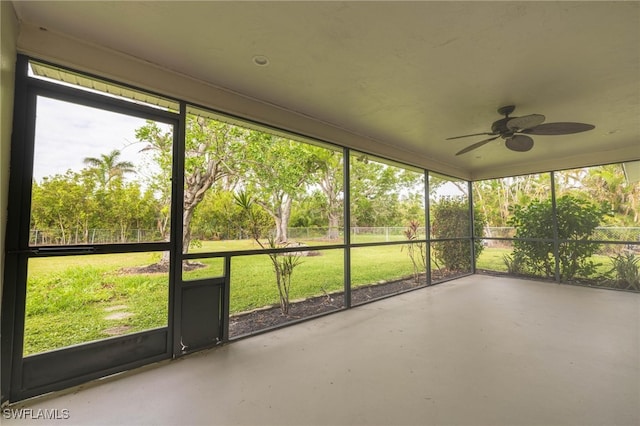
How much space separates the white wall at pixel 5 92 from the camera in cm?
167

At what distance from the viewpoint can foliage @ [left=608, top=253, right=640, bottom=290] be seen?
4.96m

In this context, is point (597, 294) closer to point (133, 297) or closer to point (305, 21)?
point (305, 21)

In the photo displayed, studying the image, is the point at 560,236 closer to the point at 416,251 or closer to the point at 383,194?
the point at 416,251

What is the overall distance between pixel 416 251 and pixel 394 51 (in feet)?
14.4

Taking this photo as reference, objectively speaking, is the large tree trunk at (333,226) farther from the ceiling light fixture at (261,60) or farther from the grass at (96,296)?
the ceiling light fixture at (261,60)

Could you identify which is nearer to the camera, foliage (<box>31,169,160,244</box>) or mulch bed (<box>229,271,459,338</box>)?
foliage (<box>31,169,160,244</box>)

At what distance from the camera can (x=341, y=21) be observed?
6.05 feet

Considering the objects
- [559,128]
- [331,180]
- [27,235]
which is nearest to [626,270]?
[559,128]

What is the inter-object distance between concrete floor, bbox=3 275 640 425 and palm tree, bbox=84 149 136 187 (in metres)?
1.66

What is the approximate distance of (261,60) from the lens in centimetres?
230

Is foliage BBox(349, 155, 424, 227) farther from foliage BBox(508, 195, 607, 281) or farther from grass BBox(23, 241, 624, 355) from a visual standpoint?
grass BBox(23, 241, 624, 355)

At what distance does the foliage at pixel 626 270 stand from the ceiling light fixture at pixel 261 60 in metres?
7.16

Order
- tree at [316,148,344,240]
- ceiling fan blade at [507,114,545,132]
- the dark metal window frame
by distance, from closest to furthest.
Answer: the dark metal window frame → ceiling fan blade at [507,114,545,132] → tree at [316,148,344,240]

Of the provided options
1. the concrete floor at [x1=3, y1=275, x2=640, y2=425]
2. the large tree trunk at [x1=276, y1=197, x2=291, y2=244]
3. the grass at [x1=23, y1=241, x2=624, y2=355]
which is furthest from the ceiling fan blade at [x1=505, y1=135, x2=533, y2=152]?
the grass at [x1=23, y1=241, x2=624, y2=355]
